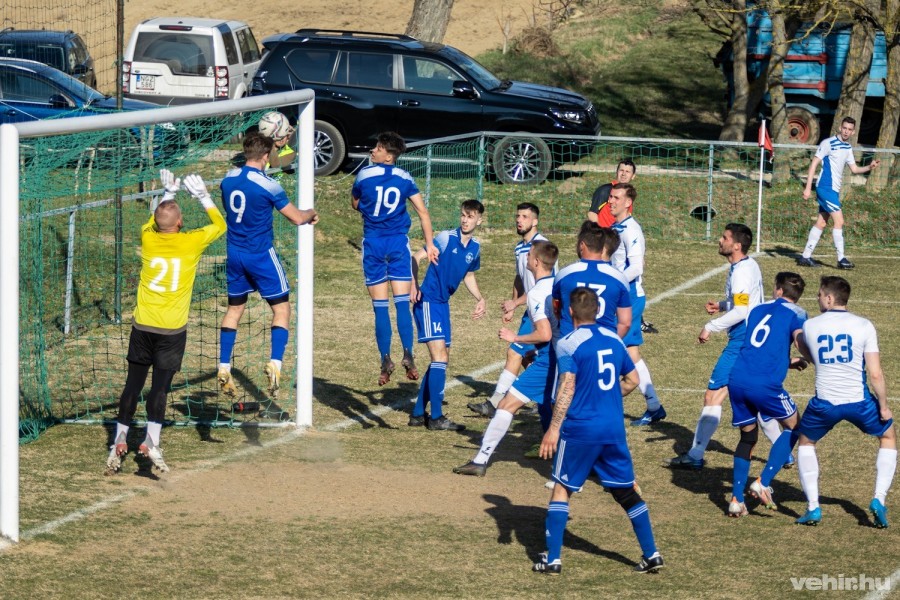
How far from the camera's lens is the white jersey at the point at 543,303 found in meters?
9.09

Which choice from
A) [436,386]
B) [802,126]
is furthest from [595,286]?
[802,126]

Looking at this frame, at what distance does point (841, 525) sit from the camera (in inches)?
326

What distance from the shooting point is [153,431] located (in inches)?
350

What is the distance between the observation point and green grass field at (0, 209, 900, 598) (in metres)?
7.20

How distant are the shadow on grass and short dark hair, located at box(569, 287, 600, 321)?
1522 millimetres

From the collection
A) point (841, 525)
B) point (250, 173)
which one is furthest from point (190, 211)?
point (841, 525)

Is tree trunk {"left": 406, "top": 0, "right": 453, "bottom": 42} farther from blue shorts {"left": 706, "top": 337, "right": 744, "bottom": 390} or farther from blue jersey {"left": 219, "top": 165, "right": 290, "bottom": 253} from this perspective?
blue shorts {"left": 706, "top": 337, "right": 744, "bottom": 390}

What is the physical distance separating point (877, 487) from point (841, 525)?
0.34 metres

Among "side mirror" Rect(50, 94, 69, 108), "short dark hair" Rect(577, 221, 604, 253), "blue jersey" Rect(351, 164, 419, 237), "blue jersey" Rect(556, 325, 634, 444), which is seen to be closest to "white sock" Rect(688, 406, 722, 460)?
"short dark hair" Rect(577, 221, 604, 253)

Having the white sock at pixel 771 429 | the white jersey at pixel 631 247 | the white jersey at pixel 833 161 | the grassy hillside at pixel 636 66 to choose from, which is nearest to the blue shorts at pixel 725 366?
the white sock at pixel 771 429

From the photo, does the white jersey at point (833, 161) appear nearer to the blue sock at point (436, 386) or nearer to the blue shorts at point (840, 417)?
the blue sock at point (436, 386)

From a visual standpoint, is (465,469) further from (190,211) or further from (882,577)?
(190,211)

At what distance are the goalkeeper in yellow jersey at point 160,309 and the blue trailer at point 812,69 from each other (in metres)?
17.2

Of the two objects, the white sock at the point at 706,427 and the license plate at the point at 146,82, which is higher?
the license plate at the point at 146,82
